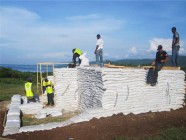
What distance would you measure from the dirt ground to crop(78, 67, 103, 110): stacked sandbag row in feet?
4.87


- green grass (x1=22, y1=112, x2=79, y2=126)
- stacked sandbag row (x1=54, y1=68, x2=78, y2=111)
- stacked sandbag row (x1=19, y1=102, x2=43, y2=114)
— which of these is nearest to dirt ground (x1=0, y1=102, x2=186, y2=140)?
green grass (x1=22, y1=112, x2=79, y2=126)

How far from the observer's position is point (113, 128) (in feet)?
28.9

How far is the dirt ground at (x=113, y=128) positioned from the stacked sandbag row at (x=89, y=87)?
1483 mm

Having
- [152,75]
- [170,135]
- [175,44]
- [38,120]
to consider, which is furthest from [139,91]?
[38,120]

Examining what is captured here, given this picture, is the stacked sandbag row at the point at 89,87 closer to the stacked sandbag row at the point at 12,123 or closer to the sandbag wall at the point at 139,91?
the sandbag wall at the point at 139,91

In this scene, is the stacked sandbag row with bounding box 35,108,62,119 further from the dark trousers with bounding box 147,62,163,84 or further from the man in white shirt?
the dark trousers with bounding box 147,62,163,84

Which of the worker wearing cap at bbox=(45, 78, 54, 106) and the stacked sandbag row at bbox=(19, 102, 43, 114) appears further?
the worker wearing cap at bbox=(45, 78, 54, 106)

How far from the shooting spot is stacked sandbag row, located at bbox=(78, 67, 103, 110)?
11438 millimetres

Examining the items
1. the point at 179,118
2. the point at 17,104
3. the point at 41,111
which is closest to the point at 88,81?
the point at 41,111

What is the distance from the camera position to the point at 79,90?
47.6 feet

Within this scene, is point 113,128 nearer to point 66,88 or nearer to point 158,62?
point 158,62

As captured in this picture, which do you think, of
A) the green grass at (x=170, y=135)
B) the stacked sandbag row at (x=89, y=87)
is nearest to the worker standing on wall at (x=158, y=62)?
the stacked sandbag row at (x=89, y=87)

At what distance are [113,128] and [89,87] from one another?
4.33 metres

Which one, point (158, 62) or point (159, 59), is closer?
point (159, 59)
